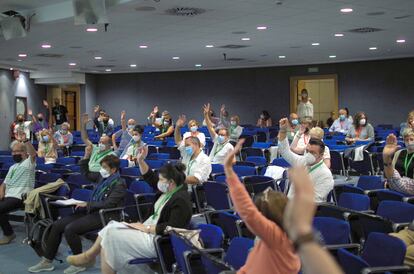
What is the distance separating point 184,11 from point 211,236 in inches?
234

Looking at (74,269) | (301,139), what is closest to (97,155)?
(74,269)

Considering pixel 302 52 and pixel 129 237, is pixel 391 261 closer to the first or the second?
pixel 129 237

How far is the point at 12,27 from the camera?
10.0 meters

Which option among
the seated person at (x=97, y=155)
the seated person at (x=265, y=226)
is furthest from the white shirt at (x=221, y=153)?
Result: the seated person at (x=265, y=226)

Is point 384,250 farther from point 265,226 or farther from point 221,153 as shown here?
point 221,153

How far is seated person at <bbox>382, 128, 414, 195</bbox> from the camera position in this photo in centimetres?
582

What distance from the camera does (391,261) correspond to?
370 cm

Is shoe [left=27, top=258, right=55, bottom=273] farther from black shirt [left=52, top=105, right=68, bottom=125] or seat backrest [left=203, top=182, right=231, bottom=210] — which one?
black shirt [left=52, top=105, right=68, bottom=125]

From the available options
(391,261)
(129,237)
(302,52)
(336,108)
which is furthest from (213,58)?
(391,261)

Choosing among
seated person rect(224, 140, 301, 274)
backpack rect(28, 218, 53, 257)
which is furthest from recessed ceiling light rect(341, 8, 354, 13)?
seated person rect(224, 140, 301, 274)

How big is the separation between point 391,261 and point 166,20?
7.74 metres

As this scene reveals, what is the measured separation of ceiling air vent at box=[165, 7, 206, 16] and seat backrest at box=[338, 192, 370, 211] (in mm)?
5014

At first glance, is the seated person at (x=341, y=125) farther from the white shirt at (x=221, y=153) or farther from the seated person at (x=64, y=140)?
the seated person at (x=64, y=140)

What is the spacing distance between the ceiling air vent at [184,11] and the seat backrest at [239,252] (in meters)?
6.29
